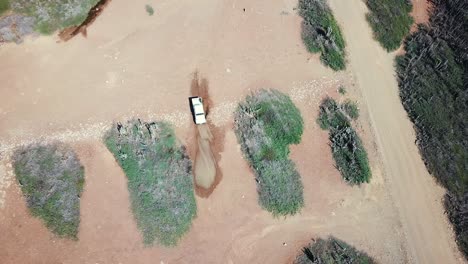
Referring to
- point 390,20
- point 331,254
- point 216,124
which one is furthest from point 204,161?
point 390,20

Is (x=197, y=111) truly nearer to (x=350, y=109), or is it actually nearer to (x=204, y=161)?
(x=204, y=161)

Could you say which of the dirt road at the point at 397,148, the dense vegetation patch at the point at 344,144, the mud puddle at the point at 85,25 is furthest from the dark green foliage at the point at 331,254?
the mud puddle at the point at 85,25

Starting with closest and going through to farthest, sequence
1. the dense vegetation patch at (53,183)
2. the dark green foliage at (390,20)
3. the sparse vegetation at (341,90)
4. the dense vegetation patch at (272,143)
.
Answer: the dense vegetation patch at (53,183)
the dense vegetation patch at (272,143)
the sparse vegetation at (341,90)
the dark green foliage at (390,20)

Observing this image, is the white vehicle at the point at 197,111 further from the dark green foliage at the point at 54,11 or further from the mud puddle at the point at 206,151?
the dark green foliage at the point at 54,11

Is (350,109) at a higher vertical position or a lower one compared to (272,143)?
higher

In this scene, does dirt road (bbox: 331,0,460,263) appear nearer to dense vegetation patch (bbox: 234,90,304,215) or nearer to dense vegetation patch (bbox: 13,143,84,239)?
dense vegetation patch (bbox: 234,90,304,215)

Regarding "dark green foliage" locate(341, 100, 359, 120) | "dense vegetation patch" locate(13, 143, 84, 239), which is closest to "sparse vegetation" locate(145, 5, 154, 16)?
"dense vegetation patch" locate(13, 143, 84, 239)

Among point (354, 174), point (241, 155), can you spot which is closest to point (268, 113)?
point (241, 155)
